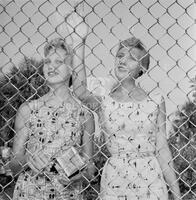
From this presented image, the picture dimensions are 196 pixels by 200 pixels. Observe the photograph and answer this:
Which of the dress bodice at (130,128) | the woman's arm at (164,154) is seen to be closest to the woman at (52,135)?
the dress bodice at (130,128)

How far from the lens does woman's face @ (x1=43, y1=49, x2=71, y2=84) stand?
2.34 meters

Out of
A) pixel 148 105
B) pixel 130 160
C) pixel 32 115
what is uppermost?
pixel 32 115

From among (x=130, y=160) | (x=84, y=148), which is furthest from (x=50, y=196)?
(x=130, y=160)

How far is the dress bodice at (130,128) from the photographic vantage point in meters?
2.31

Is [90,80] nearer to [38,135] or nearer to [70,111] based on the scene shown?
[70,111]

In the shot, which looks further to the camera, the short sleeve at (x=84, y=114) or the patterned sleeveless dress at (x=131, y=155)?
the short sleeve at (x=84, y=114)

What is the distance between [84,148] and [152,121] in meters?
0.36

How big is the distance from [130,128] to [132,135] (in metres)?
0.04

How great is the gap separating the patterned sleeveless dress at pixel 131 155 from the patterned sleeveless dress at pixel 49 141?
0.15m

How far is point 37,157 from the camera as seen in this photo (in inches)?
89.3

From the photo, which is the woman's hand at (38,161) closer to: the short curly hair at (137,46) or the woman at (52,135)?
the woman at (52,135)

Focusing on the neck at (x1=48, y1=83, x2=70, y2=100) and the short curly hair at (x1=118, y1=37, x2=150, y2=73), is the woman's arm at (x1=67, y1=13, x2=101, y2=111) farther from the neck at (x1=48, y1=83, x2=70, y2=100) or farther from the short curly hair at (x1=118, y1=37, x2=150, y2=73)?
the short curly hair at (x1=118, y1=37, x2=150, y2=73)

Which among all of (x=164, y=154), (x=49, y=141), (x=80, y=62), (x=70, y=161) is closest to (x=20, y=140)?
(x=49, y=141)

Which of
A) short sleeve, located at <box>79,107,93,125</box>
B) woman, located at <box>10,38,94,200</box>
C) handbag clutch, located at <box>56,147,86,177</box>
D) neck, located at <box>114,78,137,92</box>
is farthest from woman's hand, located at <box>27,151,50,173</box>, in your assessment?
neck, located at <box>114,78,137,92</box>
